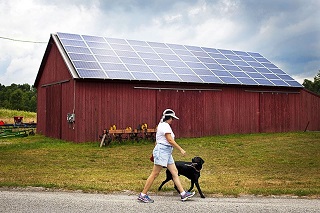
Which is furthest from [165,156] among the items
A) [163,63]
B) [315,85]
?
[315,85]

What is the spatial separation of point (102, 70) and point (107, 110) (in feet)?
7.54

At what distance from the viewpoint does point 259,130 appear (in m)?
28.8

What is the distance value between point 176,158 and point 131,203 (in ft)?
27.8

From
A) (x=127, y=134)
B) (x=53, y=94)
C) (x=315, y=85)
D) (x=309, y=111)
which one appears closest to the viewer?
(x=127, y=134)

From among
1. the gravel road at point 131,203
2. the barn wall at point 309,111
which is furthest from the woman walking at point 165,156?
the barn wall at point 309,111

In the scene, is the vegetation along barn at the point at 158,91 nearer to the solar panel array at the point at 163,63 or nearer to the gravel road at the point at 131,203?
the solar panel array at the point at 163,63

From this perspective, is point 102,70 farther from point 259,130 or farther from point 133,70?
point 259,130

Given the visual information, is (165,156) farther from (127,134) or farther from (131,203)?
(127,134)

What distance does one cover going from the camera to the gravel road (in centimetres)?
761

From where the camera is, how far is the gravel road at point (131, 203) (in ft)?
25.0

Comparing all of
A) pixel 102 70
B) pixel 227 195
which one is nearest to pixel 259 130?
pixel 102 70

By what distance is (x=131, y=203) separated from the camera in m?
8.17

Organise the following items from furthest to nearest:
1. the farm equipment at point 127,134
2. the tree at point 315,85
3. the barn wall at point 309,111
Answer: the tree at point 315,85 < the barn wall at point 309,111 < the farm equipment at point 127,134

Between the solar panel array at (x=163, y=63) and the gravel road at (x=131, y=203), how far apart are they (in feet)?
46.6
